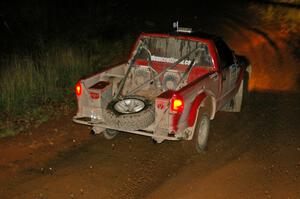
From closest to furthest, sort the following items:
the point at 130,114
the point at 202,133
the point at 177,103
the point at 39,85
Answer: the point at 177,103 → the point at 130,114 → the point at 202,133 → the point at 39,85

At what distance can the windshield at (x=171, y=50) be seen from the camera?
818 centimetres

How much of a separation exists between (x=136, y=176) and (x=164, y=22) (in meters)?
15.6

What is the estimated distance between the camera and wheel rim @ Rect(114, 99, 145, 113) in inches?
285

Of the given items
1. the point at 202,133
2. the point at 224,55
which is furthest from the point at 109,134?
the point at 224,55

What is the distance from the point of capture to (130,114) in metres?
6.92

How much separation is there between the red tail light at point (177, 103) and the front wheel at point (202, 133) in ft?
2.19

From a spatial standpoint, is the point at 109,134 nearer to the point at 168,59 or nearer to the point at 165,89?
the point at 165,89

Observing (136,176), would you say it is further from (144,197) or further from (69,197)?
(69,197)

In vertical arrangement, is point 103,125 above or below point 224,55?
below

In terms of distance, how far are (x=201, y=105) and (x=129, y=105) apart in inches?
49.2

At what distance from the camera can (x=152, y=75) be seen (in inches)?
335

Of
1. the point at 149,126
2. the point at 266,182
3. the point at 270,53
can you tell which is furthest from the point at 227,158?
the point at 270,53

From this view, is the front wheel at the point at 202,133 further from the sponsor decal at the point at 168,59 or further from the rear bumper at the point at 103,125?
the sponsor decal at the point at 168,59

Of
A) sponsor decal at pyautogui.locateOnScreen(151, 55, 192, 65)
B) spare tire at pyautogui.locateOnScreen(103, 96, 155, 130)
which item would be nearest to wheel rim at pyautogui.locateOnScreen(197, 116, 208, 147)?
spare tire at pyautogui.locateOnScreen(103, 96, 155, 130)
